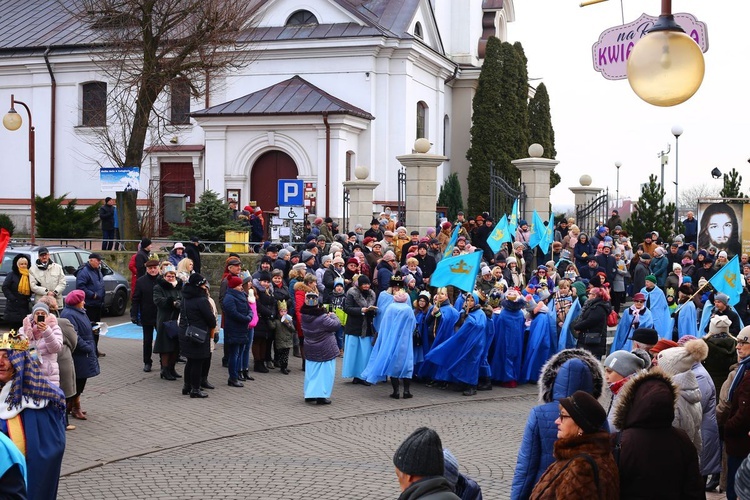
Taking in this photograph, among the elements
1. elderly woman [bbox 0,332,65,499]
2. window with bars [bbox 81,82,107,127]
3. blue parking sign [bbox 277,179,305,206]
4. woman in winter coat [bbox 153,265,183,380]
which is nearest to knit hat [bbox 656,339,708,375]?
elderly woman [bbox 0,332,65,499]

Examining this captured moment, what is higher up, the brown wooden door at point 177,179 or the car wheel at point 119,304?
the brown wooden door at point 177,179

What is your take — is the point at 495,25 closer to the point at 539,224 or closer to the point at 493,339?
the point at 539,224

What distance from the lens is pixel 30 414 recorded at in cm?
681

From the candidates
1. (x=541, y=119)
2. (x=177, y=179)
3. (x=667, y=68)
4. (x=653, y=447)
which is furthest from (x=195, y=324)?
(x=541, y=119)

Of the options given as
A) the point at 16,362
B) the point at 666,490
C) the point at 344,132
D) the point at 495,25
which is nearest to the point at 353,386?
the point at 16,362

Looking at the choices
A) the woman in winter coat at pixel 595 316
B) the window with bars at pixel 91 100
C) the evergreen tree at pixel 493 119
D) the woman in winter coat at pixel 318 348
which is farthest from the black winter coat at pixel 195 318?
the window with bars at pixel 91 100

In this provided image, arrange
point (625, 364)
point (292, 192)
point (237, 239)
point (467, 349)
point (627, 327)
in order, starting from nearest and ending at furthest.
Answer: point (625, 364) < point (467, 349) < point (627, 327) < point (237, 239) < point (292, 192)

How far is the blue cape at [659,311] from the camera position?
16.5 meters

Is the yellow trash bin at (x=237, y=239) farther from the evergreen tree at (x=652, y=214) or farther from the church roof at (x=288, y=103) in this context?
the evergreen tree at (x=652, y=214)

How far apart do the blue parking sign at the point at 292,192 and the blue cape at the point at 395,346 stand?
11.1 metres

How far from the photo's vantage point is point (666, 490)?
214 inches

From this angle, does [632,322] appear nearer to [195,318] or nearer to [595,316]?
[595,316]

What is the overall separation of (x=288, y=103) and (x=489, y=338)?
20.1 metres

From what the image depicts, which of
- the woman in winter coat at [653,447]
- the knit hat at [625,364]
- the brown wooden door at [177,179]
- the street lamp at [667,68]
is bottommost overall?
the woman in winter coat at [653,447]
